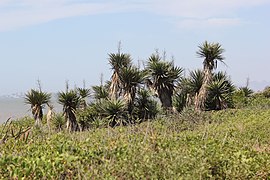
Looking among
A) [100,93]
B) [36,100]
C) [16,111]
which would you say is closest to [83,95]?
[100,93]

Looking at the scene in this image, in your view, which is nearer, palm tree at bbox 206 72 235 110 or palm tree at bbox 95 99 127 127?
palm tree at bbox 95 99 127 127

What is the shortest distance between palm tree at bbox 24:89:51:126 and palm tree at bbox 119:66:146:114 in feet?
12.0

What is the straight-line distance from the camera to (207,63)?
2312 centimetres

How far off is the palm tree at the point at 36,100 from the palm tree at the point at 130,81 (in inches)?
144

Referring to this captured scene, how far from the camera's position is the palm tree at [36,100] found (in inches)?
874

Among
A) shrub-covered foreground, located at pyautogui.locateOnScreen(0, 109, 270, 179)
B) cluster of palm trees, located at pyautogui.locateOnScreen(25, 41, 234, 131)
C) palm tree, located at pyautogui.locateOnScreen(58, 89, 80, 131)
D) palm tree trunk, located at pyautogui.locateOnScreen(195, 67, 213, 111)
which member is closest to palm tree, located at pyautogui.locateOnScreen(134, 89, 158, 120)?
cluster of palm trees, located at pyautogui.locateOnScreen(25, 41, 234, 131)

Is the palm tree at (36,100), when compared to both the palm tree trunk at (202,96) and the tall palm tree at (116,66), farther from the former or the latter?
the palm tree trunk at (202,96)

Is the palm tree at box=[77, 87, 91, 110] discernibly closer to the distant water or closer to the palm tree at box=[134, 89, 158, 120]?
the distant water

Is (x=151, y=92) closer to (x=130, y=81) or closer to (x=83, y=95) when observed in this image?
(x=130, y=81)

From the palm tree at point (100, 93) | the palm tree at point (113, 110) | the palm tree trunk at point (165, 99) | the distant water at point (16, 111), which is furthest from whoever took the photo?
the palm tree at point (100, 93)

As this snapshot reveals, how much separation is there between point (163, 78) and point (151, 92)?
2.74ft

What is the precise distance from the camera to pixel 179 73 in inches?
883

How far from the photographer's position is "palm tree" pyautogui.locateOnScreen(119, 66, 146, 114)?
21500 millimetres

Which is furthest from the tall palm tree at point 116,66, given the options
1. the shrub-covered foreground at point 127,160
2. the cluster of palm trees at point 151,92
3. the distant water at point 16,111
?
the shrub-covered foreground at point 127,160
